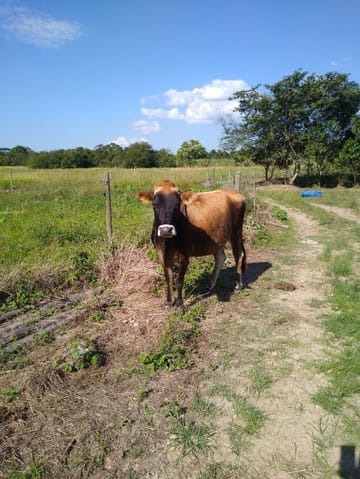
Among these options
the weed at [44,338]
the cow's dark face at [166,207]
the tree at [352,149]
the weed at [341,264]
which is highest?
the tree at [352,149]

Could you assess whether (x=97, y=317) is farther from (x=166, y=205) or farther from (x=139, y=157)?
(x=139, y=157)

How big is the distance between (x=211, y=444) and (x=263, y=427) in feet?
1.44

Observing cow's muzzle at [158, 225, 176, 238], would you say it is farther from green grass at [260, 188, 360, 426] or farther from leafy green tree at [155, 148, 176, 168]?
leafy green tree at [155, 148, 176, 168]

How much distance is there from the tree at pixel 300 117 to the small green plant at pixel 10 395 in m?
22.7

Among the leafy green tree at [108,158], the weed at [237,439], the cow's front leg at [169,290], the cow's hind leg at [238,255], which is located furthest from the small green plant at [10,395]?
the leafy green tree at [108,158]

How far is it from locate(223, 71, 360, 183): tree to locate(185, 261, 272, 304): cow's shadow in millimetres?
18084

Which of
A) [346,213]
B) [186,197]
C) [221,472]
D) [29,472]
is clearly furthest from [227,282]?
[346,213]

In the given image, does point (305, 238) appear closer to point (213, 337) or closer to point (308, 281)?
point (308, 281)

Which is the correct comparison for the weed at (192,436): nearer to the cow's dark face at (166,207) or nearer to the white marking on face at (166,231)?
the white marking on face at (166,231)

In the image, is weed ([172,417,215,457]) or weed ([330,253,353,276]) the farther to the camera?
weed ([330,253,353,276])

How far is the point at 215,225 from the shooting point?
4969 millimetres

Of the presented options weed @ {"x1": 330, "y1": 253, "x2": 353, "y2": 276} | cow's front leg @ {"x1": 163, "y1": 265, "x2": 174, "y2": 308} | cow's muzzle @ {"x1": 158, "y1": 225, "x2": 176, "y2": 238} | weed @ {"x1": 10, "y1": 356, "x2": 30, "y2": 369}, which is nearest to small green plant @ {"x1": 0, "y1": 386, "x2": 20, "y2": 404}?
weed @ {"x1": 10, "y1": 356, "x2": 30, "y2": 369}

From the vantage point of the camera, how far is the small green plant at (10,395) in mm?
2898

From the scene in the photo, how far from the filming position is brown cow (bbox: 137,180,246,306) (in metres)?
3.89
